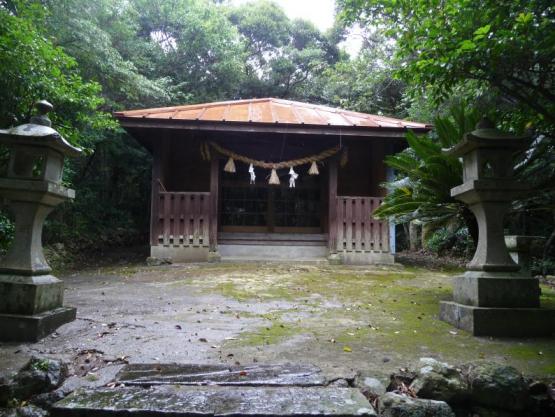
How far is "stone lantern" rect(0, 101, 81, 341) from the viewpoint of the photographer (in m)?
3.05

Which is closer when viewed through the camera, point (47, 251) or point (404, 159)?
point (404, 159)

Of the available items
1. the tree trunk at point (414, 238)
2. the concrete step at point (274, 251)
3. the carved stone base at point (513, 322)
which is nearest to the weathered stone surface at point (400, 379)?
the carved stone base at point (513, 322)

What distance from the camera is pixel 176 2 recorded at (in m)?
15.2

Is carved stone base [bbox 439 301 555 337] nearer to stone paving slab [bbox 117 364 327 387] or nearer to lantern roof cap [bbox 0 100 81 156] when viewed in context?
stone paving slab [bbox 117 364 327 387]

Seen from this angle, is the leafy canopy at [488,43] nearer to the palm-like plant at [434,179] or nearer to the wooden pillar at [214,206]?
the palm-like plant at [434,179]

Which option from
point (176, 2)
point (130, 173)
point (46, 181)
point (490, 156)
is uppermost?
point (176, 2)

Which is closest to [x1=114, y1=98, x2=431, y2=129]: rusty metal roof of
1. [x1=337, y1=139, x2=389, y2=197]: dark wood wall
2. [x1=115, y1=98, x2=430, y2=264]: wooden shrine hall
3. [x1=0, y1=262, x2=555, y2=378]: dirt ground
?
[x1=115, y1=98, x2=430, y2=264]: wooden shrine hall

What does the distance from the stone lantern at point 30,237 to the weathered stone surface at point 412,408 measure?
260 centimetres

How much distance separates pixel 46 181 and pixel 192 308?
1.94 metres

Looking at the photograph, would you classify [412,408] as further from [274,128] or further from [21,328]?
[274,128]

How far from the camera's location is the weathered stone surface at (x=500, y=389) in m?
2.14

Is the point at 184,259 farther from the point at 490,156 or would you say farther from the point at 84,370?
the point at 490,156

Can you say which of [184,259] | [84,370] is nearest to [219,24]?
[184,259]

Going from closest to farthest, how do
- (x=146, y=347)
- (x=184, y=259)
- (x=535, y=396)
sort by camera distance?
(x=535, y=396)
(x=146, y=347)
(x=184, y=259)
